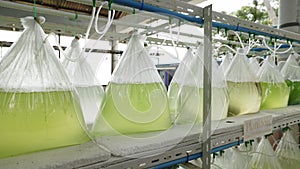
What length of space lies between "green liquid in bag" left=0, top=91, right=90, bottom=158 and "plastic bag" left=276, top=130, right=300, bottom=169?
4.55ft

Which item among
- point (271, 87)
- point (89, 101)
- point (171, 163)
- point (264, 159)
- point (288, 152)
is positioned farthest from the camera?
point (288, 152)

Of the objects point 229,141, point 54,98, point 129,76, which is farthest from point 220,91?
point 54,98

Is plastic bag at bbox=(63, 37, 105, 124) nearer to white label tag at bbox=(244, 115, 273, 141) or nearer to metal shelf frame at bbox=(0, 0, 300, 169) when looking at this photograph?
metal shelf frame at bbox=(0, 0, 300, 169)

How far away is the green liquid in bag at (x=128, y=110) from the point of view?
2.02ft

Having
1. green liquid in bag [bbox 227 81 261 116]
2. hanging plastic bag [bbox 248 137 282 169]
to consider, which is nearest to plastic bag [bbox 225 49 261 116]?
green liquid in bag [bbox 227 81 261 116]

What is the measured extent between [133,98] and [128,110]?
0.04 meters

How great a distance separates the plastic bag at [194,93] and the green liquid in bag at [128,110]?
0.18m

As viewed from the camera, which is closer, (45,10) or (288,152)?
(45,10)

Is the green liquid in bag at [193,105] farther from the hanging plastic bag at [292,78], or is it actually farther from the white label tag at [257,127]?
the hanging plastic bag at [292,78]

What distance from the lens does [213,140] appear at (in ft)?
2.35

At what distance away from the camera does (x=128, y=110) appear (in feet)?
2.03

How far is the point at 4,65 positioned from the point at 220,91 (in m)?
0.69

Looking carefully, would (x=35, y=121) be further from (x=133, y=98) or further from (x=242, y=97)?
(x=242, y=97)

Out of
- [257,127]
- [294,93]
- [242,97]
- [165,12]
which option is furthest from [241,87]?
[294,93]
